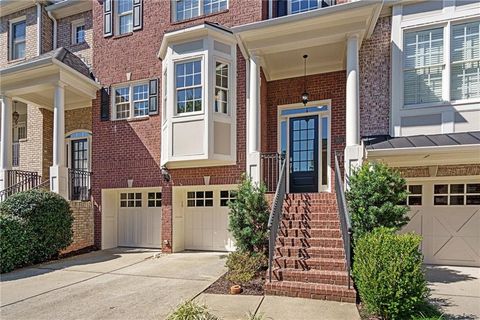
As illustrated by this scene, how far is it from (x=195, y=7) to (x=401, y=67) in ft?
20.9

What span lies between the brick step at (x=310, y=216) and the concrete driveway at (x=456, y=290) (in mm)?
2176

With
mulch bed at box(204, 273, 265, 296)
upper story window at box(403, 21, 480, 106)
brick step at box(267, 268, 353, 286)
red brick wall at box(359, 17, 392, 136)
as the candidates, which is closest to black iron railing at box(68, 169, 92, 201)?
mulch bed at box(204, 273, 265, 296)

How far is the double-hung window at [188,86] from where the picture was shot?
332 inches

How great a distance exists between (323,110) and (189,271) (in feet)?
18.8

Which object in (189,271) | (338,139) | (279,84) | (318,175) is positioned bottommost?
(189,271)

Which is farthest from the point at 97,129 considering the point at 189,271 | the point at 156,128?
the point at 189,271

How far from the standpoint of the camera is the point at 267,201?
7113 millimetres

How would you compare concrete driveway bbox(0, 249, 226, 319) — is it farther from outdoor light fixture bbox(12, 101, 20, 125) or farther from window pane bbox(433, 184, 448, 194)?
outdoor light fixture bbox(12, 101, 20, 125)

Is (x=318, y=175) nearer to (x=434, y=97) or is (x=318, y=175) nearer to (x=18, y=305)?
(x=434, y=97)

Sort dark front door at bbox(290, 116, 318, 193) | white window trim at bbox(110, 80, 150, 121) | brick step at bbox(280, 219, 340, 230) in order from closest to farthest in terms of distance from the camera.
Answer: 1. brick step at bbox(280, 219, 340, 230)
2. dark front door at bbox(290, 116, 318, 193)
3. white window trim at bbox(110, 80, 150, 121)

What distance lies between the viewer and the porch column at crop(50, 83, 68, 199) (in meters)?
9.53

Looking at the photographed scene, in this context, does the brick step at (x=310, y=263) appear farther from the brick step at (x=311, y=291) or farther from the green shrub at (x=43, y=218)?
the green shrub at (x=43, y=218)

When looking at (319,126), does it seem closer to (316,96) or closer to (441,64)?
(316,96)

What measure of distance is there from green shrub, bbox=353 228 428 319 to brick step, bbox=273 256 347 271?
109 cm
